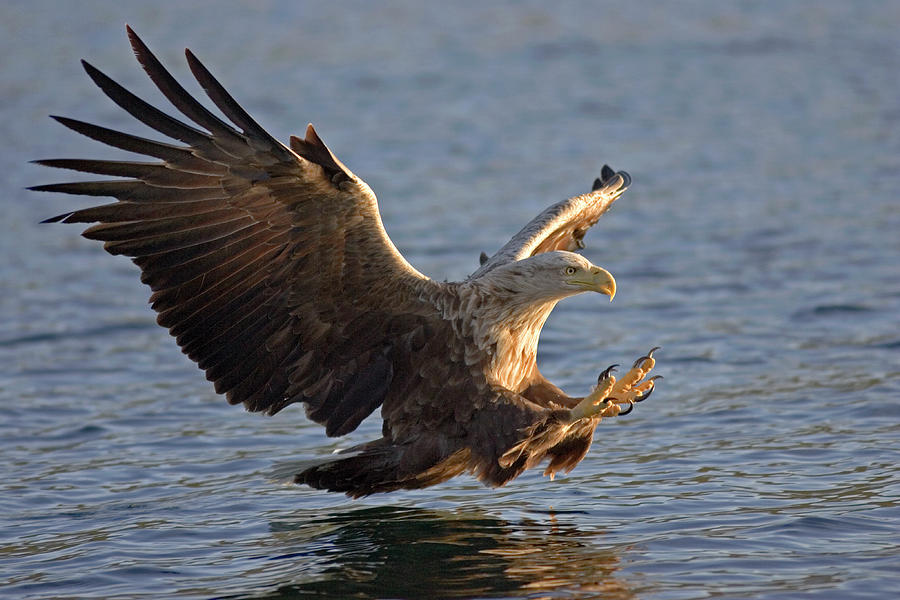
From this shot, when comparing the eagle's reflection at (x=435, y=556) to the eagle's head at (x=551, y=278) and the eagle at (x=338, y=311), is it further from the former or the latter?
the eagle's head at (x=551, y=278)

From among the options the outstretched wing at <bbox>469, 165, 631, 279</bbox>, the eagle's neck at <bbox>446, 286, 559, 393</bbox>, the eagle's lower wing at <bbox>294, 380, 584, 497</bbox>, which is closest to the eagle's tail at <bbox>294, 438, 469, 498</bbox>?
the eagle's lower wing at <bbox>294, 380, 584, 497</bbox>

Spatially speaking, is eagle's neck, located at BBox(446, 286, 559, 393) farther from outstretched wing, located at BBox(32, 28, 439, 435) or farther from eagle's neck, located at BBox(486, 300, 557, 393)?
outstretched wing, located at BBox(32, 28, 439, 435)

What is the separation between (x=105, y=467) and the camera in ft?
23.4

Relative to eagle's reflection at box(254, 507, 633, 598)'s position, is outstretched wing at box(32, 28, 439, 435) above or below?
above

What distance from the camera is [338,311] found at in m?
5.98

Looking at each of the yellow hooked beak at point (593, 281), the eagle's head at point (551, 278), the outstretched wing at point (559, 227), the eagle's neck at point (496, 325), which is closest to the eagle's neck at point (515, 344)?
the eagle's neck at point (496, 325)

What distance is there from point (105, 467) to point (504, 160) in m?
7.69

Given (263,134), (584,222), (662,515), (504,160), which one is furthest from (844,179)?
(263,134)

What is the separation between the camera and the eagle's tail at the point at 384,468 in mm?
6062

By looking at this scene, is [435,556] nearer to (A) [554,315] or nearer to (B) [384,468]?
(B) [384,468]

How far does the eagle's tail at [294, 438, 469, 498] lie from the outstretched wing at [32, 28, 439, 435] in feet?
0.61

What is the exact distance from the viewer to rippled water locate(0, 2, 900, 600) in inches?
227

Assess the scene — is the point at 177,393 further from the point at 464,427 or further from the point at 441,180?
the point at 441,180

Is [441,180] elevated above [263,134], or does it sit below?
above
